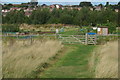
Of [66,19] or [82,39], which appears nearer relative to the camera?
[82,39]

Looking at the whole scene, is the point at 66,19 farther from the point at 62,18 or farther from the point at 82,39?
the point at 82,39

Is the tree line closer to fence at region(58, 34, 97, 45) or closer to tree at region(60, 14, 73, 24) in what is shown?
tree at region(60, 14, 73, 24)

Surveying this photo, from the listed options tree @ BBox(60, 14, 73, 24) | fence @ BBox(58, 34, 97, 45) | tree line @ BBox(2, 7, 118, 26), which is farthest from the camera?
tree @ BBox(60, 14, 73, 24)

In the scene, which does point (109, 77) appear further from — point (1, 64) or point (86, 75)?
point (1, 64)

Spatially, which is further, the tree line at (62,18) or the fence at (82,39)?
the tree line at (62,18)

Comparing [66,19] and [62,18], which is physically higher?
[62,18]

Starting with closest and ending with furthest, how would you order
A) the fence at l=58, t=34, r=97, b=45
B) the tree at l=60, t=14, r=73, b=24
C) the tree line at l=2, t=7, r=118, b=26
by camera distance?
1. the fence at l=58, t=34, r=97, b=45
2. the tree line at l=2, t=7, r=118, b=26
3. the tree at l=60, t=14, r=73, b=24

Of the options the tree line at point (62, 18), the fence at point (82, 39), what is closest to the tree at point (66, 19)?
the tree line at point (62, 18)

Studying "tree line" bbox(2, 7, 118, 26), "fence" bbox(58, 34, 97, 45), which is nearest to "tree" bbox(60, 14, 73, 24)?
"tree line" bbox(2, 7, 118, 26)

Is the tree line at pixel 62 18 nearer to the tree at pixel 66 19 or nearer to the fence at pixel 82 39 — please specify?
the tree at pixel 66 19

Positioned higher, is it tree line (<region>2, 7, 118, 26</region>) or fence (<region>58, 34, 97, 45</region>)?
tree line (<region>2, 7, 118, 26</region>)

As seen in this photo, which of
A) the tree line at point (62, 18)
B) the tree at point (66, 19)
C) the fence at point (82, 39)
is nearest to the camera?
the fence at point (82, 39)

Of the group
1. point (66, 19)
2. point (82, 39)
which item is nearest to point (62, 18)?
point (66, 19)

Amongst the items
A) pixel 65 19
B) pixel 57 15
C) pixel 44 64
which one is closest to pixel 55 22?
pixel 65 19
